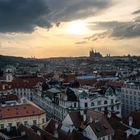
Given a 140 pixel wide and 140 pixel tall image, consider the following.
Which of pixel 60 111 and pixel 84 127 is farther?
pixel 60 111

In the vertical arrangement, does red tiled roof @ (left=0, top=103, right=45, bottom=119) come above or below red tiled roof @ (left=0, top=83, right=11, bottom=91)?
above

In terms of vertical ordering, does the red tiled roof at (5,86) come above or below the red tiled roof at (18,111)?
below

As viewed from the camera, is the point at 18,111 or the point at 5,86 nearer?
the point at 18,111

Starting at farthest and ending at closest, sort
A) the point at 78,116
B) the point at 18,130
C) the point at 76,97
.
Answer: the point at 76,97 < the point at 78,116 < the point at 18,130

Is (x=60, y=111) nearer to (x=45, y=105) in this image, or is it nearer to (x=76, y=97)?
(x=76, y=97)

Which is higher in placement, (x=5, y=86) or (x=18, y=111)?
(x=18, y=111)

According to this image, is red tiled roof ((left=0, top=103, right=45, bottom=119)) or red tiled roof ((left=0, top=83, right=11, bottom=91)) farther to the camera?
red tiled roof ((left=0, top=83, right=11, bottom=91))

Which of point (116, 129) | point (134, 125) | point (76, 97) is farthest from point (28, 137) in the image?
point (76, 97)

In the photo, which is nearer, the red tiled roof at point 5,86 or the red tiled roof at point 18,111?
the red tiled roof at point 18,111
